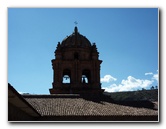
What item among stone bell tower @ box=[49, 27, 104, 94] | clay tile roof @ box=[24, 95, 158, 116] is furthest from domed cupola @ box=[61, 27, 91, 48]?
clay tile roof @ box=[24, 95, 158, 116]

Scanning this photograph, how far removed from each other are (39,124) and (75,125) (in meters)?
0.87

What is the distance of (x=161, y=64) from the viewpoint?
852 centimetres

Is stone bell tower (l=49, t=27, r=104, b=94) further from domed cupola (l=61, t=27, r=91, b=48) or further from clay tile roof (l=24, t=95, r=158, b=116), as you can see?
clay tile roof (l=24, t=95, r=158, b=116)

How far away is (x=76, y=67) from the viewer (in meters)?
20.3

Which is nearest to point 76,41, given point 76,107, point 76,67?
point 76,67

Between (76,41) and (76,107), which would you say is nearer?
(76,107)

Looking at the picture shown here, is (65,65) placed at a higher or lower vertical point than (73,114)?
higher

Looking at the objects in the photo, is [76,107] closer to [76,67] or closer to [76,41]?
[76,67]

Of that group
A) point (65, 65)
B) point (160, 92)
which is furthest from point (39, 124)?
point (65, 65)

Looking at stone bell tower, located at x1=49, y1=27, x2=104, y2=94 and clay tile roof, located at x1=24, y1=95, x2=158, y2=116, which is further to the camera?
stone bell tower, located at x1=49, y1=27, x2=104, y2=94

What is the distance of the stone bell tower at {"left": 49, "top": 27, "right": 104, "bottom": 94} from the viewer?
19.8m
